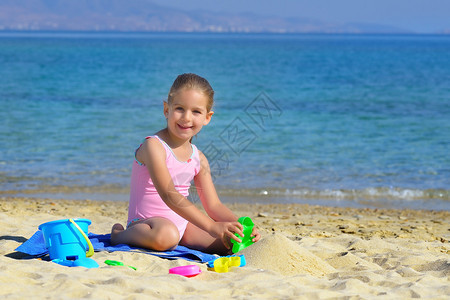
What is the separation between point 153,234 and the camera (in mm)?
3879

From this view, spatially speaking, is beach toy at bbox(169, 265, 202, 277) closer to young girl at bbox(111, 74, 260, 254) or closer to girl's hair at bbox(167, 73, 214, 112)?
young girl at bbox(111, 74, 260, 254)

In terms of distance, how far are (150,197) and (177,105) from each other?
26.7 inches

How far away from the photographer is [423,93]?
68.5ft

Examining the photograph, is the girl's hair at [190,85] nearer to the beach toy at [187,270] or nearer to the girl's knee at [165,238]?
the girl's knee at [165,238]

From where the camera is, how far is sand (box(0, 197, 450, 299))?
304cm

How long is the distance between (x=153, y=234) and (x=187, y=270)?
1.73 ft

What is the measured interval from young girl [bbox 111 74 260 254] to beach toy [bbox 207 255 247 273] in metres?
0.14

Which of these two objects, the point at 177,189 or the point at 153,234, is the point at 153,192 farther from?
the point at 153,234

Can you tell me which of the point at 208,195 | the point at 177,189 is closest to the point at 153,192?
the point at 177,189

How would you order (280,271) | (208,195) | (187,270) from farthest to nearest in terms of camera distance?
(208,195), (280,271), (187,270)

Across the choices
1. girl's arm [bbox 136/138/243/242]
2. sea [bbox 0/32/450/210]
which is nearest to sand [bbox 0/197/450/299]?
girl's arm [bbox 136/138/243/242]

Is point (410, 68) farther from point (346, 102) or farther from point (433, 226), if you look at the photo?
point (433, 226)

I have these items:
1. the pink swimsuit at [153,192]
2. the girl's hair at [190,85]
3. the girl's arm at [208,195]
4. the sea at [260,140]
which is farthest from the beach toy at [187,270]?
the sea at [260,140]

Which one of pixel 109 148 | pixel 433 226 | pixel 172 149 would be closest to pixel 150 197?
pixel 172 149
